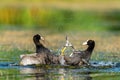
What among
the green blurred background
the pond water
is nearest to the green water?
the pond water

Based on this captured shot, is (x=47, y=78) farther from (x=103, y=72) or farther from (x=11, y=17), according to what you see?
(x=11, y=17)

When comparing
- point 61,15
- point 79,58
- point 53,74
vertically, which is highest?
point 61,15

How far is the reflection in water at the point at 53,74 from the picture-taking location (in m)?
15.7

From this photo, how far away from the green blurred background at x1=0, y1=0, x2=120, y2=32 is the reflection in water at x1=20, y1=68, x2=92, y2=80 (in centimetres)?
1430

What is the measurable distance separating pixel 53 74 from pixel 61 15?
23732mm

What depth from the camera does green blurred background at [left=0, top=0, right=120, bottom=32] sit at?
34.3 meters

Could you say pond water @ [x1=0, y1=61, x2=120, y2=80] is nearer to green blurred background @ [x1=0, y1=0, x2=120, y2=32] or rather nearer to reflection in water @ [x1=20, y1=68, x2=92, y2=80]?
reflection in water @ [x1=20, y1=68, x2=92, y2=80]

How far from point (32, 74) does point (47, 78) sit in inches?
38.3

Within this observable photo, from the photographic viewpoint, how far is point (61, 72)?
17.0 meters

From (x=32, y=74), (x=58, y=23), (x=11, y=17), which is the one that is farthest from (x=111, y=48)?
(x=11, y=17)

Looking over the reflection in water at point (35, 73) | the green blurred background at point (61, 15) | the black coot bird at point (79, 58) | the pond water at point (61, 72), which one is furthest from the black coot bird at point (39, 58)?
the green blurred background at point (61, 15)

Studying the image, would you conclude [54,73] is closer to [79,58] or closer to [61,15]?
[79,58]

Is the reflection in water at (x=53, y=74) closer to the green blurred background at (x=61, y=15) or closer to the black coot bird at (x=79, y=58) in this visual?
the black coot bird at (x=79, y=58)

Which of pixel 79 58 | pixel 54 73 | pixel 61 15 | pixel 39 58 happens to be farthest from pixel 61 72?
pixel 61 15
